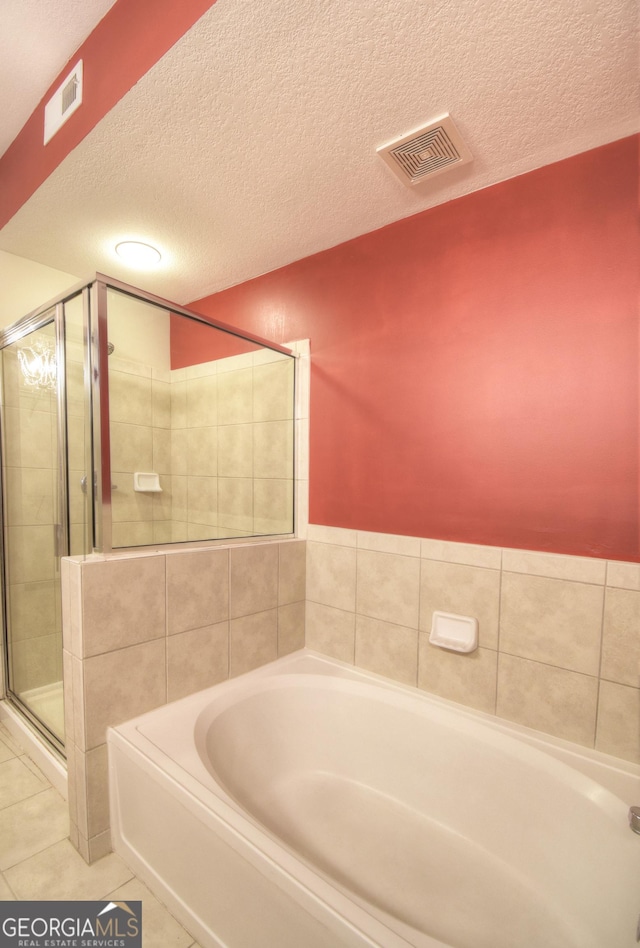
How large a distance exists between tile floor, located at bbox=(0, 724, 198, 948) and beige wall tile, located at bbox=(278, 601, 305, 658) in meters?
0.89

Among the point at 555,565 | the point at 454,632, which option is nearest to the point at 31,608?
the point at 454,632

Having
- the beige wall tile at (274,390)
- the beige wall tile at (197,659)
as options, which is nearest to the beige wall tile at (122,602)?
the beige wall tile at (197,659)

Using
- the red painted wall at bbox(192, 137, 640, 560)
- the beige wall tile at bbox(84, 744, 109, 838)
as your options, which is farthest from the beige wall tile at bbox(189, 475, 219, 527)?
the beige wall tile at bbox(84, 744, 109, 838)

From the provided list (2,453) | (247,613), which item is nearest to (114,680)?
(247,613)

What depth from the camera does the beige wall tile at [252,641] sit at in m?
1.75

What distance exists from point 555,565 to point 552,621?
183 millimetres

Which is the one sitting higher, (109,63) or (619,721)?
(109,63)

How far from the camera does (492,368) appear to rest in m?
1.51

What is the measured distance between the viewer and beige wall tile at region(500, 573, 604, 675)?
1.31 meters

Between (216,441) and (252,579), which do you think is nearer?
(252,579)

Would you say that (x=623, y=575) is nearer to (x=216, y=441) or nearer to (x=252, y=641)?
(x=252, y=641)

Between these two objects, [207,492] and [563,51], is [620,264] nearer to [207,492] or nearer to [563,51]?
[563,51]

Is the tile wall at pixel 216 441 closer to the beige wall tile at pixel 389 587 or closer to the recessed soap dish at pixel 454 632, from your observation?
the beige wall tile at pixel 389 587

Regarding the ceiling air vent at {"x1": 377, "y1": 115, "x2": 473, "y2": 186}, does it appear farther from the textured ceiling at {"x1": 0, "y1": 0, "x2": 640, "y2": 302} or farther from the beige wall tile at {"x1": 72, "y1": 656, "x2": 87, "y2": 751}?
the beige wall tile at {"x1": 72, "y1": 656, "x2": 87, "y2": 751}
